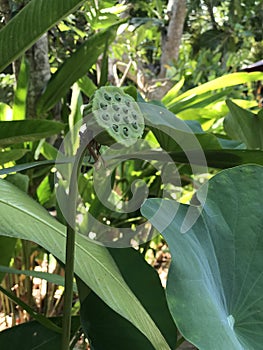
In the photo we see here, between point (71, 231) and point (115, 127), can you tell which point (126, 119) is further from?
point (71, 231)

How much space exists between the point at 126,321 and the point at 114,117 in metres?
0.30

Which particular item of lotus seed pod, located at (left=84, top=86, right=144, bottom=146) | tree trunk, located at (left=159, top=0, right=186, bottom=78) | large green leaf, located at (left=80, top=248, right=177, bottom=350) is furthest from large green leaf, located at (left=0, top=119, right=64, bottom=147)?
tree trunk, located at (left=159, top=0, right=186, bottom=78)

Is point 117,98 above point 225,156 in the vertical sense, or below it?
above

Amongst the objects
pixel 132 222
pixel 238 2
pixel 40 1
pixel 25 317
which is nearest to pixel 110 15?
pixel 40 1

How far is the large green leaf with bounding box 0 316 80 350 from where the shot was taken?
2.25 ft

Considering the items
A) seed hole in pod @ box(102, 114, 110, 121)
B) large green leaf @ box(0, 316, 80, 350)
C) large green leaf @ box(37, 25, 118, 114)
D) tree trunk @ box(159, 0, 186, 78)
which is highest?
seed hole in pod @ box(102, 114, 110, 121)

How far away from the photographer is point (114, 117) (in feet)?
1.43

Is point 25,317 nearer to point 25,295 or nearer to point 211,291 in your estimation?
point 25,295

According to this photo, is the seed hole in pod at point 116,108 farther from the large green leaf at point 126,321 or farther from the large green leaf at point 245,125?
the large green leaf at point 245,125

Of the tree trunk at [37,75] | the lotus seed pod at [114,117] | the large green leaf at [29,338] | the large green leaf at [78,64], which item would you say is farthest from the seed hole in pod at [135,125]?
the tree trunk at [37,75]

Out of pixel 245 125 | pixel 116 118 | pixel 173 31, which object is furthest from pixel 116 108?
pixel 173 31

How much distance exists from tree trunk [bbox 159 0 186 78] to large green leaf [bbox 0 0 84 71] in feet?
6.70

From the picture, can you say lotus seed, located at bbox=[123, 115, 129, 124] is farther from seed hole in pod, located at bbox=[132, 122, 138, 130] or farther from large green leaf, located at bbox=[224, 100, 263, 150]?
large green leaf, located at bbox=[224, 100, 263, 150]

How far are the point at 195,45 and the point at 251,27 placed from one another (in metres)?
0.50
